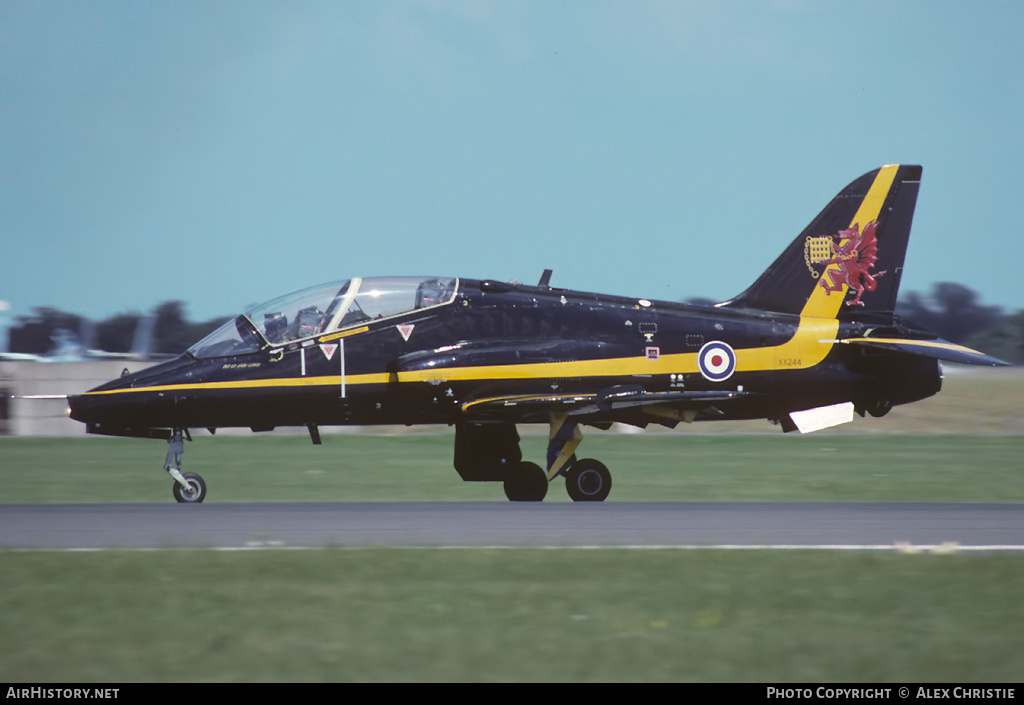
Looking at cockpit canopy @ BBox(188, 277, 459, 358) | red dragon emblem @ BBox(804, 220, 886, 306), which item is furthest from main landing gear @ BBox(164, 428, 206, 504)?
red dragon emblem @ BBox(804, 220, 886, 306)

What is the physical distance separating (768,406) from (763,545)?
23.6 ft

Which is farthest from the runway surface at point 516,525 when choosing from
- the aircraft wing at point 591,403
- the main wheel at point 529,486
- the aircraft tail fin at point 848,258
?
the aircraft tail fin at point 848,258

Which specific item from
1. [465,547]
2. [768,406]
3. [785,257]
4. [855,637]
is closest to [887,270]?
[785,257]

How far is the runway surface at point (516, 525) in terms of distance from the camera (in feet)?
38.8

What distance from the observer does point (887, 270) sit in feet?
64.8

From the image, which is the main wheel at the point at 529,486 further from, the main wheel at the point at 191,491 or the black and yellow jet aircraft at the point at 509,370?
the main wheel at the point at 191,491

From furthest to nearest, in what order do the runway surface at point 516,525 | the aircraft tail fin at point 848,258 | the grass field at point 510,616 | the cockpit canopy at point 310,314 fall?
the aircraft tail fin at point 848,258 < the cockpit canopy at point 310,314 < the runway surface at point 516,525 < the grass field at point 510,616

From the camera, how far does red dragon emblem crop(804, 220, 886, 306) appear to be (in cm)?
1955

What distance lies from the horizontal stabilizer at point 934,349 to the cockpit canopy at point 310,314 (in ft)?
21.5

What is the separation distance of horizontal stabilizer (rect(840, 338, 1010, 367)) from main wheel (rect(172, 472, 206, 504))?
927 cm

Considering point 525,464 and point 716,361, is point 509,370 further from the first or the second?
point 716,361

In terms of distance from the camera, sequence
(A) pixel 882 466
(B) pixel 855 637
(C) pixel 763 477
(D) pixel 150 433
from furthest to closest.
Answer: (A) pixel 882 466, (C) pixel 763 477, (D) pixel 150 433, (B) pixel 855 637

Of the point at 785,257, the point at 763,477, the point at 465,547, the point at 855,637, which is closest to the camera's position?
the point at 855,637
